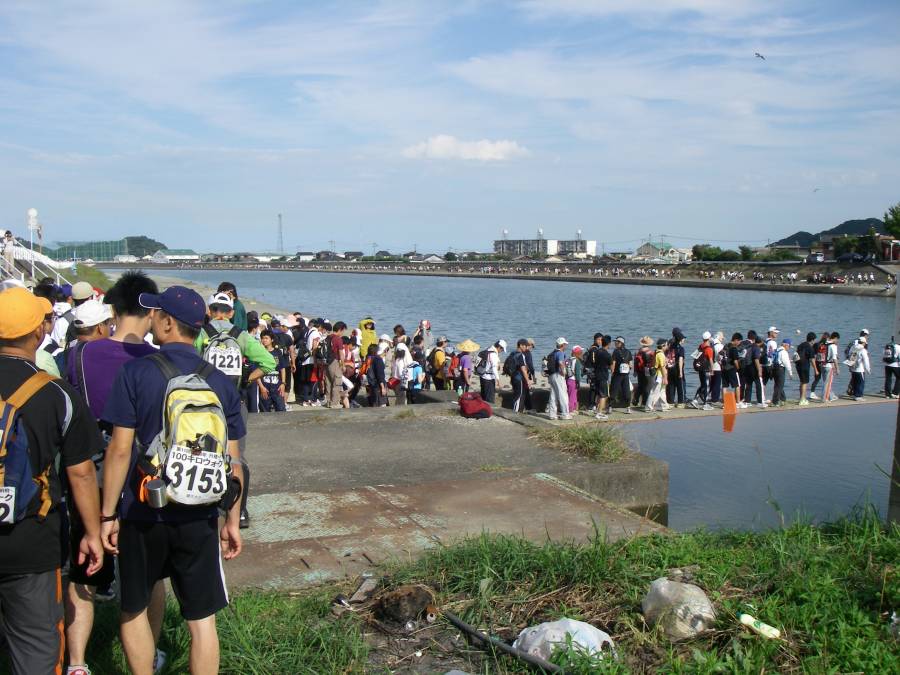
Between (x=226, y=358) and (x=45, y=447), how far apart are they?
222cm

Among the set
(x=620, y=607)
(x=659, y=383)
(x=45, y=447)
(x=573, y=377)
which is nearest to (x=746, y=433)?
(x=659, y=383)

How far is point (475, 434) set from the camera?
386 inches

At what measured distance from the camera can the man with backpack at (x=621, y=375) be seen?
15.3 m

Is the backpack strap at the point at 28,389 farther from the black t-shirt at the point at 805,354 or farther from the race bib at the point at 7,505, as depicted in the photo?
the black t-shirt at the point at 805,354

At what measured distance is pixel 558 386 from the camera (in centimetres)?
1408

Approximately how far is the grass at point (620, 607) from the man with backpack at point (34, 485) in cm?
90

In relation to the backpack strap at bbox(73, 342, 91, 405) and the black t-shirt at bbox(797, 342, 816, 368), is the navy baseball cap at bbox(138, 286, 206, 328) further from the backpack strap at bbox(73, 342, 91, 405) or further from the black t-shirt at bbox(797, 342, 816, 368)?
the black t-shirt at bbox(797, 342, 816, 368)

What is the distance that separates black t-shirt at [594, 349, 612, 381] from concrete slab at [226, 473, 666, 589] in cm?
722

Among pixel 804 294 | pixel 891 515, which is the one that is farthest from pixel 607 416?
pixel 804 294

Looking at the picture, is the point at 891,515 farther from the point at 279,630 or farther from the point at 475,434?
the point at 475,434

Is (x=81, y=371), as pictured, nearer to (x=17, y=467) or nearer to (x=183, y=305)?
(x=183, y=305)

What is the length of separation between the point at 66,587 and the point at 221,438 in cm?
121

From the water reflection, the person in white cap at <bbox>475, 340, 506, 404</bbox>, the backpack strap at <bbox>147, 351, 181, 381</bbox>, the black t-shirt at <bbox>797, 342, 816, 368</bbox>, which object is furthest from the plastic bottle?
the black t-shirt at <bbox>797, 342, 816, 368</bbox>

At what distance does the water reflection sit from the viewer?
8266 mm
